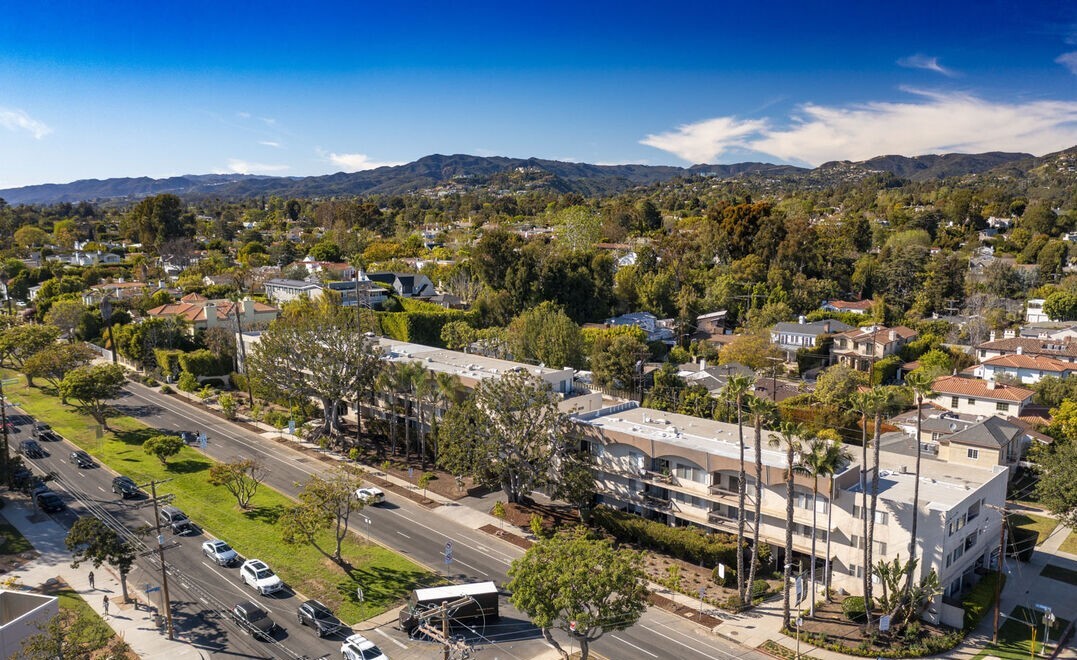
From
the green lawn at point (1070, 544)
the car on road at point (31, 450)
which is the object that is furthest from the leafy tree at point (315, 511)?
the green lawn at point (1070, 544)

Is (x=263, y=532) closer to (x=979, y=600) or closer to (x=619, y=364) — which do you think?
(x=619, y=364)

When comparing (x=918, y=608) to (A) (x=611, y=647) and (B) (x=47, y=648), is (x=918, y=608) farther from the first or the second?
(B) (x=47, y=648)

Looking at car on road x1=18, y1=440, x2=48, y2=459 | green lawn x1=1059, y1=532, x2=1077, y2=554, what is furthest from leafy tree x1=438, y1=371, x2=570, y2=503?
car on road x1=18, y1=440, x2=48, y2=459

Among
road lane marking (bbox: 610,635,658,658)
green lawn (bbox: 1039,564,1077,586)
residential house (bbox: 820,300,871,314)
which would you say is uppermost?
residential house (bbox: 820,300,871,314)

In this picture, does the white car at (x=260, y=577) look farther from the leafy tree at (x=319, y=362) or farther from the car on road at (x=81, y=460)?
the car on road at (x=81, y=460)

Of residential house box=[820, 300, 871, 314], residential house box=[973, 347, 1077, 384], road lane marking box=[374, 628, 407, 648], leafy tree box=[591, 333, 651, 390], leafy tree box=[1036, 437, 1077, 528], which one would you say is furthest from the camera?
residential house box=[820, 300, 871, 314]

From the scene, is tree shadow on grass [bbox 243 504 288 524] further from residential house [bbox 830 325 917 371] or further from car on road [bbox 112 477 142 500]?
residential house [bbox 830 325 917 371]
